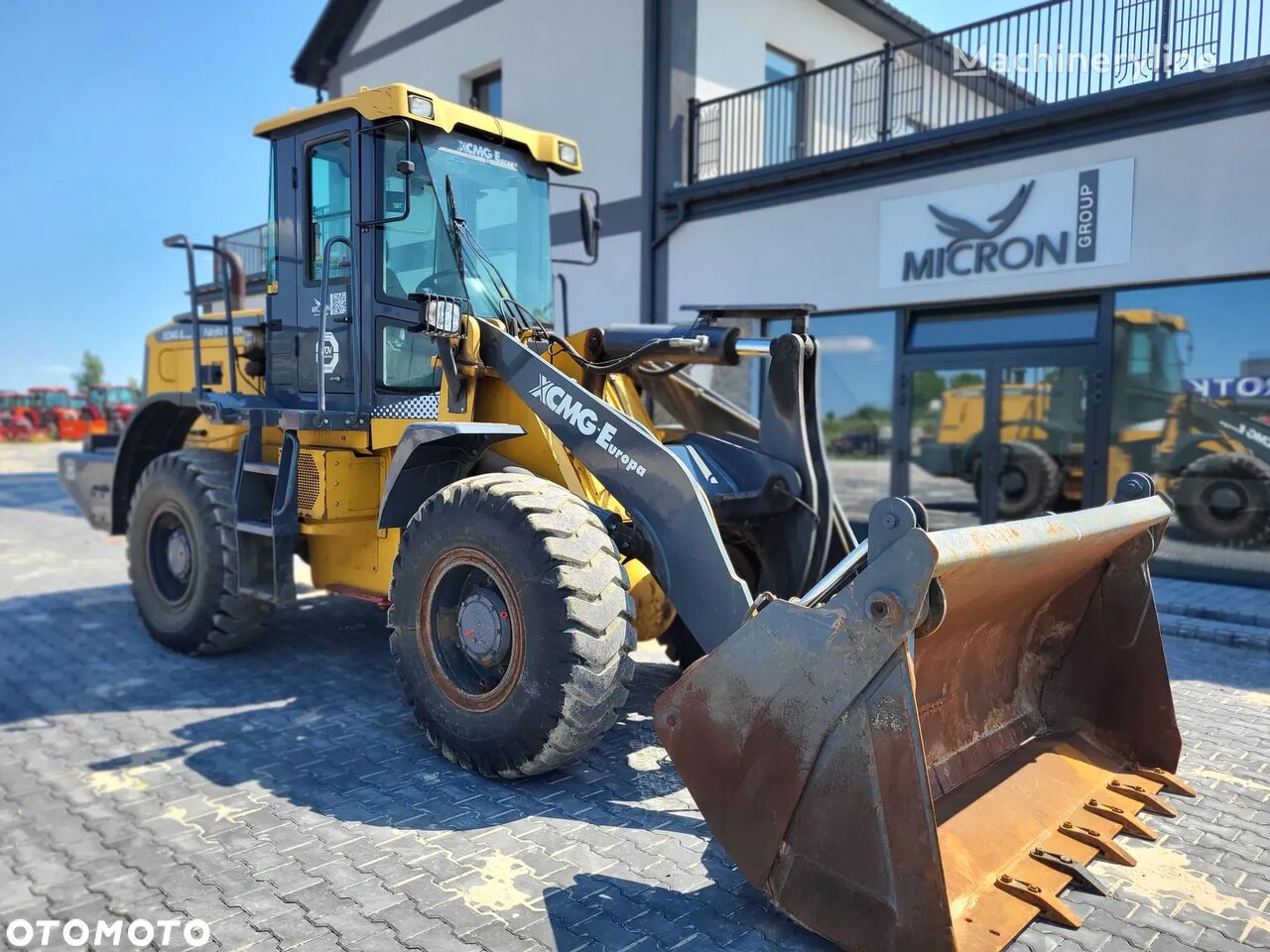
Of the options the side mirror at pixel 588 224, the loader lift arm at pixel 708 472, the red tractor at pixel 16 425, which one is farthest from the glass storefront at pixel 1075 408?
the red tractor at pixel 16 425

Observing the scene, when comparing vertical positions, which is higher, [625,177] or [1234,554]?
[625,177]

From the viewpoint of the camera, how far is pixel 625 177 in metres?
12.7

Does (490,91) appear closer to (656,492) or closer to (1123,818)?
(656,492)

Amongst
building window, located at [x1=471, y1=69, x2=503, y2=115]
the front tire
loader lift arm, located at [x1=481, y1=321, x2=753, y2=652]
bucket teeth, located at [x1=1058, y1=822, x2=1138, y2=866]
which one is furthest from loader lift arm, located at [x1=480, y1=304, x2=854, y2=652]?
building window, located at [x1=471, y1=69, x2=503, y2=115]

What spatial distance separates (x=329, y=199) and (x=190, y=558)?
8.25ft

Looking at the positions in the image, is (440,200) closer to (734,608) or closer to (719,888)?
(734,608)

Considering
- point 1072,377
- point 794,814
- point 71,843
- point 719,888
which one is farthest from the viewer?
point 1072,377

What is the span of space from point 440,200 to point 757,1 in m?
9.89

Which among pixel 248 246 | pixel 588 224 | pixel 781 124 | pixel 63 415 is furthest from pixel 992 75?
pixel 63 415

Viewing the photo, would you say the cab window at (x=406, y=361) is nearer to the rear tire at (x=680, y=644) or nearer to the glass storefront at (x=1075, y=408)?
the rear tire at (x=680, y=644)

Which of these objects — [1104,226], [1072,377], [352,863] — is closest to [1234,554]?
[1072,377]

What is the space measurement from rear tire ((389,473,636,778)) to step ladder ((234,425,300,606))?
127cm

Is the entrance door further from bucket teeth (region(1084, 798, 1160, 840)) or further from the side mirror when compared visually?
bucket teeth (region(1084, 798, 1160, 840))

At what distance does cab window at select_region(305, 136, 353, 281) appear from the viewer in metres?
5.23
